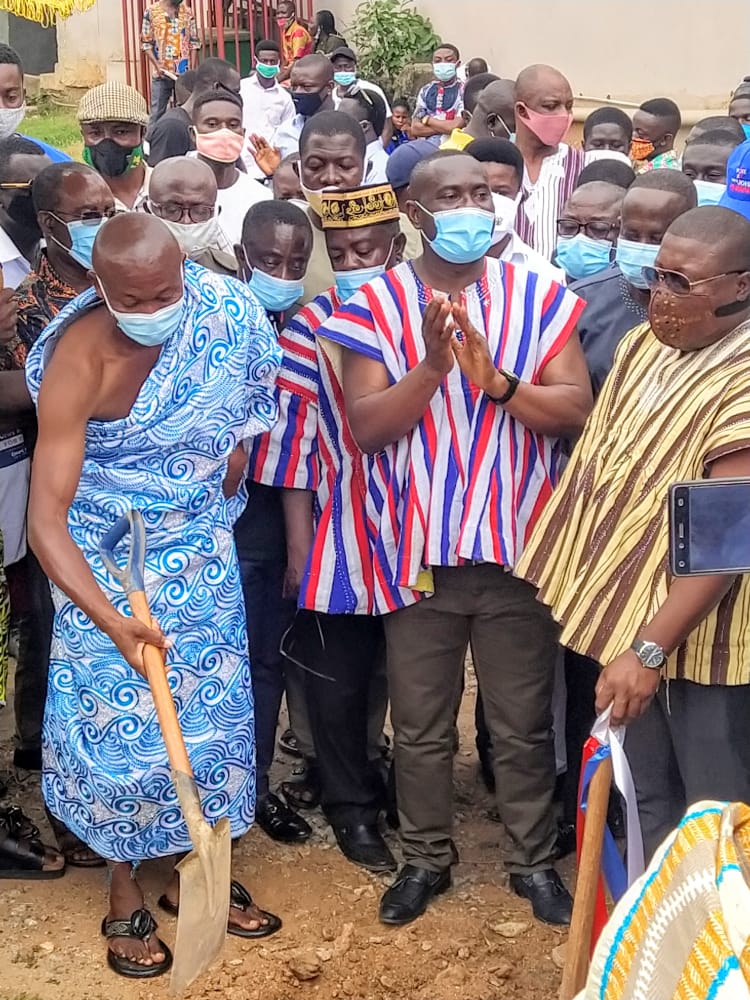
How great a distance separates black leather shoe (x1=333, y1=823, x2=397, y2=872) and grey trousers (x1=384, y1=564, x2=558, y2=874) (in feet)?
0.74

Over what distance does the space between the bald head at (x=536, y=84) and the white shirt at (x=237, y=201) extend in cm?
132

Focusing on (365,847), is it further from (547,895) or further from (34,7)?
(34,7)

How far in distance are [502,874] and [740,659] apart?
1.42 meters

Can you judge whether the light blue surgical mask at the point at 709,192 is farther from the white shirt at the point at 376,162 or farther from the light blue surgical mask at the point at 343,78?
the light blue surgical mask at the point at 343,78

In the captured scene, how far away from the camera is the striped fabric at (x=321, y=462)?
383cm

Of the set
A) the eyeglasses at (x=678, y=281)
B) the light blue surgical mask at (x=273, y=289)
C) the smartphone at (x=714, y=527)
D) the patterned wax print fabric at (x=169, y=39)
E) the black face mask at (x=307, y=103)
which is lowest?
the light blue surgical mask at (x=273, y=289)

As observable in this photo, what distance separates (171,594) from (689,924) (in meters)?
2.26

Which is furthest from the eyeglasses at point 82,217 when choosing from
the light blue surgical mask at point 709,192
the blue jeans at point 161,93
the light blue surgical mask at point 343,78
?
the blue jeans at point 161,93

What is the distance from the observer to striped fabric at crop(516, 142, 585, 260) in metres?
5.70

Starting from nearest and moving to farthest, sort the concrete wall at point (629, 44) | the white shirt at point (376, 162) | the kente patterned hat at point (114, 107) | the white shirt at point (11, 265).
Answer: the white shirt at point (11, 265)
the kente patterned hat at point (114, 107)
the white shirt at point (376, 162)
the concrete wall at point (629, 44)

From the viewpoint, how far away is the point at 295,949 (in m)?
3.64

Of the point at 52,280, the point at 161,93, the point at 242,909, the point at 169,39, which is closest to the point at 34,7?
the point at 161,93

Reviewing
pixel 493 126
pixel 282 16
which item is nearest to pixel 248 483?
pixel 493 126

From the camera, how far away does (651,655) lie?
2824mm
